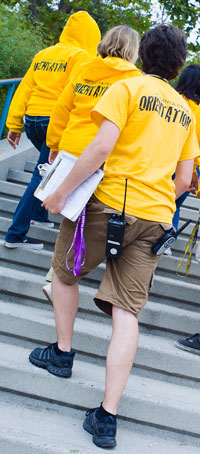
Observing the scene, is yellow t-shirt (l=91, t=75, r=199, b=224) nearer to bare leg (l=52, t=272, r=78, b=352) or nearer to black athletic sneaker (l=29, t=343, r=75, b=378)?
bare leg (l=52, t=272, r=78, b=352)

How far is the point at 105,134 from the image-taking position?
236 centimetres

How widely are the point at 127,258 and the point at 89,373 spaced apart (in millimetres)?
871

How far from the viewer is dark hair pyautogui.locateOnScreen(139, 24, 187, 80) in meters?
2.54

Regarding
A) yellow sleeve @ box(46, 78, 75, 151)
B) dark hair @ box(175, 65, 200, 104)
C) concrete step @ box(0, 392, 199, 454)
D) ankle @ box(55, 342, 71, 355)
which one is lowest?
concrete step @ box(0, 392, 199, 454)

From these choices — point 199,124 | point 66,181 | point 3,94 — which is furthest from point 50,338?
point 3,94

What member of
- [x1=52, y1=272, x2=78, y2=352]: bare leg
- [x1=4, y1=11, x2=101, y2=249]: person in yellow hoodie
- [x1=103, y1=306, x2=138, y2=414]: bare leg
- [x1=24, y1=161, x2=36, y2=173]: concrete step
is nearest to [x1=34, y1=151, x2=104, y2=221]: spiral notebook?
[x1=52, y1=272, x2=78, y2=352]: bare leg

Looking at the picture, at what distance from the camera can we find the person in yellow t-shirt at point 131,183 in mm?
2420

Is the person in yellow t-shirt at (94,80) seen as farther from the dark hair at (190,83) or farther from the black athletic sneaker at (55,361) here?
the dark hair at (190,83)

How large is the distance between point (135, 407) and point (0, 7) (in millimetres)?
7259

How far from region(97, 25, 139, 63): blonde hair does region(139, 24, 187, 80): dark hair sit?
58cm

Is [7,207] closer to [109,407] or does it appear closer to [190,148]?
[190,148]

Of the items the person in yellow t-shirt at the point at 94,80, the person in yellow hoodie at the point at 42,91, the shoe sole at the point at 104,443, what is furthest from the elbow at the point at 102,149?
the person in yellow hoodie at the point at 42,91

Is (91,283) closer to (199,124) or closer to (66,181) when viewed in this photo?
(199,124)

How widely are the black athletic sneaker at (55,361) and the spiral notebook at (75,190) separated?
735 millimetres
